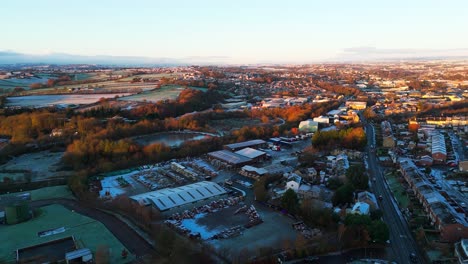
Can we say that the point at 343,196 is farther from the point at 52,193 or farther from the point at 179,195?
the point at 52,193

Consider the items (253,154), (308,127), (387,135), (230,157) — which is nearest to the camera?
(230,157)

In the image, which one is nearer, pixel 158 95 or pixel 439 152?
pixel 439 152

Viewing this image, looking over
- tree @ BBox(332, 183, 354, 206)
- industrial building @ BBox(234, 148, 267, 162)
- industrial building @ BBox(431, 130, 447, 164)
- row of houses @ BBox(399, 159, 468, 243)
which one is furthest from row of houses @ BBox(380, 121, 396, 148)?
tree @ BBox(332, 183, 354, 206)

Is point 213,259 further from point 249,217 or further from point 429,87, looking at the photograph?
point 429,87

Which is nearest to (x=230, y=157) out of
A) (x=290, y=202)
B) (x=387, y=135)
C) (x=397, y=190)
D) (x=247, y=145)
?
(x=247, y=145)

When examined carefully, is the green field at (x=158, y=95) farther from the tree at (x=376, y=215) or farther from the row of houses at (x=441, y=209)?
the tree at (x=376, y=215)

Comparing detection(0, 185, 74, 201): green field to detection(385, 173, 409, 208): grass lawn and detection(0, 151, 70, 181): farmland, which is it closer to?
detection(0, 151, 70, 181): farmland
